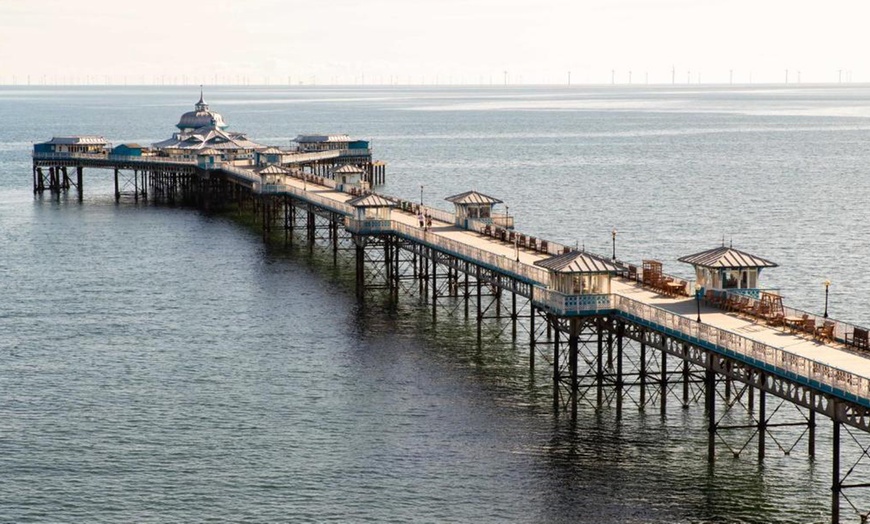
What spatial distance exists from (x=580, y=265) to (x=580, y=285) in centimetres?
93

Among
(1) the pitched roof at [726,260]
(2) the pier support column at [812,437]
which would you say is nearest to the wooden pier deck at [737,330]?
(1) the pitched roof at [726,260]

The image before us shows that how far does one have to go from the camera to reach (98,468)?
54219 mm

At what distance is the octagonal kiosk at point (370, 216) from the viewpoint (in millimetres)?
93000

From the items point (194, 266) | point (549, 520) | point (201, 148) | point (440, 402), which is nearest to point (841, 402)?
point (549, 520)

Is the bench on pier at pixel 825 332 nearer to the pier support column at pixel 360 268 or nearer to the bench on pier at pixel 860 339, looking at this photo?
the bench on pier at pixel 860 339

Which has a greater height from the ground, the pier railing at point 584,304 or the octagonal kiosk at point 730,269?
the octagonal kiosk at point 730,269

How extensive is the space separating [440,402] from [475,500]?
43.7 feet

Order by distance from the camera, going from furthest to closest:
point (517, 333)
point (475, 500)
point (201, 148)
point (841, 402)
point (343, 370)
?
point (201, 148)
point (517, 333)
point (343, 370)
point (475, 500)
point (841, 402)

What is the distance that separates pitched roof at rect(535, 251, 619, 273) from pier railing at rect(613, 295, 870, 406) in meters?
1.47

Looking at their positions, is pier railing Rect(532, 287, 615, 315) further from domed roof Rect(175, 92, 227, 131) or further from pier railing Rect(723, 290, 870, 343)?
domed roof Rect(175, 92, 227, 131)

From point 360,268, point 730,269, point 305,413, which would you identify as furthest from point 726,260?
point 360,268

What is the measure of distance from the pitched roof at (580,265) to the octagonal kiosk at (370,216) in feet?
102

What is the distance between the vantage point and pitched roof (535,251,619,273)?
202 feet

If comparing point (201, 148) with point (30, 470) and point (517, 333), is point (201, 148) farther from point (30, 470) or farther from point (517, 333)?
point (30, 470)
